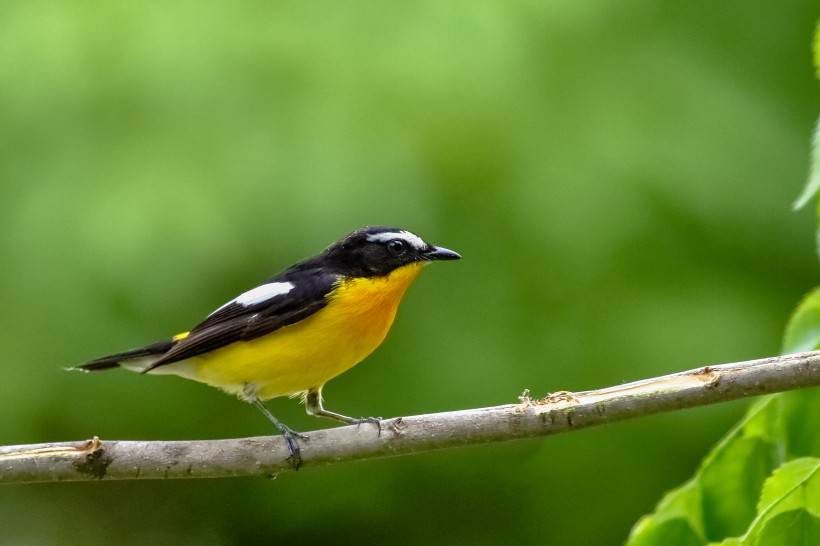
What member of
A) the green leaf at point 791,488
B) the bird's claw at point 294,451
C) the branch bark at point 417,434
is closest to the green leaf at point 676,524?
the branch bark at point 417,434

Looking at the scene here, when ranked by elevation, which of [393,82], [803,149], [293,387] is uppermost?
[393,82]

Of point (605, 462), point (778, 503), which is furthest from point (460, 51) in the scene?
point (778, 503)

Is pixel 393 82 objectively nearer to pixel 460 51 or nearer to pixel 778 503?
pixel 460 51

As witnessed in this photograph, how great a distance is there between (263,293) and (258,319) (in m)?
0.20

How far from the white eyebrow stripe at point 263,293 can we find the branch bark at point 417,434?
3.69ft

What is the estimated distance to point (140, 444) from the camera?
11.0 feet

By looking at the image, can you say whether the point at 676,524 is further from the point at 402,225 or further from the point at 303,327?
the point at 402,225

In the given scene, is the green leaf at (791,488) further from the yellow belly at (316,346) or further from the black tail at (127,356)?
the black tail at (127,356)

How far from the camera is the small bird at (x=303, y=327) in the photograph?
443 cm

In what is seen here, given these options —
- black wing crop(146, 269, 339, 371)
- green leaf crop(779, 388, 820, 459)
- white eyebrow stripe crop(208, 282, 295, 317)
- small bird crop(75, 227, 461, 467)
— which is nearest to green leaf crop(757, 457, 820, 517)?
green leaf crop(779, 388, 820, 459)

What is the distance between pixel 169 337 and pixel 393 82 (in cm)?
180

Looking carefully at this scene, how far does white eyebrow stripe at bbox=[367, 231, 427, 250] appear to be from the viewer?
4711mm

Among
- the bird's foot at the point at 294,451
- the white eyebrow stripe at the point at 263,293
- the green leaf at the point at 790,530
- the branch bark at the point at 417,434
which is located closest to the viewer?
the green leaf at the point at 790,530

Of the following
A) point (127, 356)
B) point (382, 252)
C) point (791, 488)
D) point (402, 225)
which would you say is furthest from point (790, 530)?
point (127, 356)
